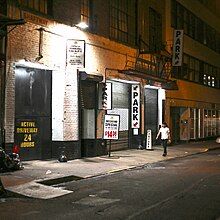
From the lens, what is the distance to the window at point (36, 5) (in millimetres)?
17703

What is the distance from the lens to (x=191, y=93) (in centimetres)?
3631

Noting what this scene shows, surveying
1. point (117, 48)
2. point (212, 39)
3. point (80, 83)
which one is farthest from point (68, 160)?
point (212, 39)

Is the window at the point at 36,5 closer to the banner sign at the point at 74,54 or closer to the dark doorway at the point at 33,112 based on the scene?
the banner sign at the point at 74,54

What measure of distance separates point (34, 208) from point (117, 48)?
51.1 ft

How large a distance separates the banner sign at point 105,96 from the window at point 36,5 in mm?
4959

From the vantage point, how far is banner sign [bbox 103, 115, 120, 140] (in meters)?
21.3

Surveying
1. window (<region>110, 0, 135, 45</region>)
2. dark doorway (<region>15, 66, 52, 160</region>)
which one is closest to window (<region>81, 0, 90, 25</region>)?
window (<region>110, 0, 135, 45</region>)

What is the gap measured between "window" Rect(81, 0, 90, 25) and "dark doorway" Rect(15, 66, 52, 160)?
3.54 m

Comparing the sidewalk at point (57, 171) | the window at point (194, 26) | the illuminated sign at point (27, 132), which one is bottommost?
the sidewalk at point (57, 171)

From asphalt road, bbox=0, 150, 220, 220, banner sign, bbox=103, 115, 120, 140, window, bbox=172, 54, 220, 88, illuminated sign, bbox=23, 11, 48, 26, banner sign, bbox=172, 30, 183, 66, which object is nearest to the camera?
asphalt road, bbox=0, 150, 220, 220

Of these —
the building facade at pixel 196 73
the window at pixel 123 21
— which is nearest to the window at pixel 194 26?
the building facade at pixel 196 73

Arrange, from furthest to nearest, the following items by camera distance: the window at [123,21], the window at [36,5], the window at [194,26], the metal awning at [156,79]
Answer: the window at [194,26]
the window at [123,21]
the metal awning at [156,79]
the window at [36,5]

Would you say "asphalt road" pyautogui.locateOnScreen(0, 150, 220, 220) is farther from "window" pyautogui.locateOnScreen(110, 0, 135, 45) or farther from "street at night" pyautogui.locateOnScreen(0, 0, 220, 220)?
"window" pyautogui.locateOnScreen(110, 0, 135, 45)

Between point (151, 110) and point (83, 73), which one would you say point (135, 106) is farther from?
point (83, 73)
